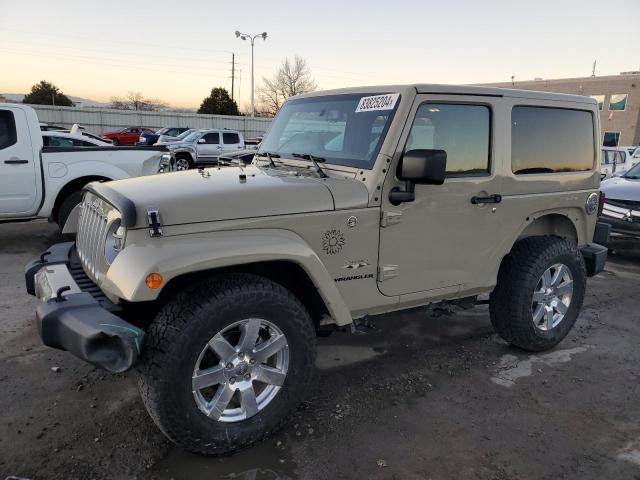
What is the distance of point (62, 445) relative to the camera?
286cm

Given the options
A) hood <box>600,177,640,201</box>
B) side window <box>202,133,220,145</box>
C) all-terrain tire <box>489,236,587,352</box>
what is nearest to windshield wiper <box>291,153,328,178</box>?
all-terrain tire <box>489,236,587,352</box>

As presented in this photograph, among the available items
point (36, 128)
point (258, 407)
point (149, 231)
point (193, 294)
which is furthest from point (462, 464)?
point (36, 128)

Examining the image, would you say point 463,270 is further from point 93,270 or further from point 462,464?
point 93,270

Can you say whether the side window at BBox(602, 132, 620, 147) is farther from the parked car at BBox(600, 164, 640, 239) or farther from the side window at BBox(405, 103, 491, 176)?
the side window at BBox(405, 103, 491, 176)

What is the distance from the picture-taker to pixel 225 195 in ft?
9.07

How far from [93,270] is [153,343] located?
0.72m

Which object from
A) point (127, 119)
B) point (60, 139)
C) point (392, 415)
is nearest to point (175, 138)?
point (60, 139)

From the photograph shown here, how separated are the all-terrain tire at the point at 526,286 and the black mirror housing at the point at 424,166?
4.75ft

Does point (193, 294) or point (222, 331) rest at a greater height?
point (193, 294)

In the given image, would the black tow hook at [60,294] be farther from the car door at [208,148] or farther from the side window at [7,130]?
the car door at [208,148]

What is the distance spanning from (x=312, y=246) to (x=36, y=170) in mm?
5764

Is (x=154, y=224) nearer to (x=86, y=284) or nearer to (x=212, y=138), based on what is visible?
(x=86, y=284)

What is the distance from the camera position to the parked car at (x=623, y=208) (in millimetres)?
7457

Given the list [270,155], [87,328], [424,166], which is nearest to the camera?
[87,328]
